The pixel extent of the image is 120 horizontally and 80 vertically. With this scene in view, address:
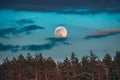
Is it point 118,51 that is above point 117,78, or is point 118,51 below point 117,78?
above

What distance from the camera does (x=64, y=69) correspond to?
5965 inches

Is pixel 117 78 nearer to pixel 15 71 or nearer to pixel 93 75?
pixel 93 75

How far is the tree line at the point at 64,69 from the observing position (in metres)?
144

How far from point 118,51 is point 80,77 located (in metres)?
20.5

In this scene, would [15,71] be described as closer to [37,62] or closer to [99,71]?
[37,62]

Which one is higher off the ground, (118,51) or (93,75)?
(118,51)

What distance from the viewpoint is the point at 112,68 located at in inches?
5659

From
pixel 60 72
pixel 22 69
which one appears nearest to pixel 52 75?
pixel 60 72

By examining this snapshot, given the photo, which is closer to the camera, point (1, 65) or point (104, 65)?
point (104, 65)

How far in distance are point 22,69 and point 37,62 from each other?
7.31 m

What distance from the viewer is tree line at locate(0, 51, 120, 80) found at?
144 metres

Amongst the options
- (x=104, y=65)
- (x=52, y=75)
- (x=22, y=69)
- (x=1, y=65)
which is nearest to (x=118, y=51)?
(x=104, y=65)

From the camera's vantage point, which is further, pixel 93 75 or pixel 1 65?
pixel 1 65

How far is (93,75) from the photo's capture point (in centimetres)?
14288
